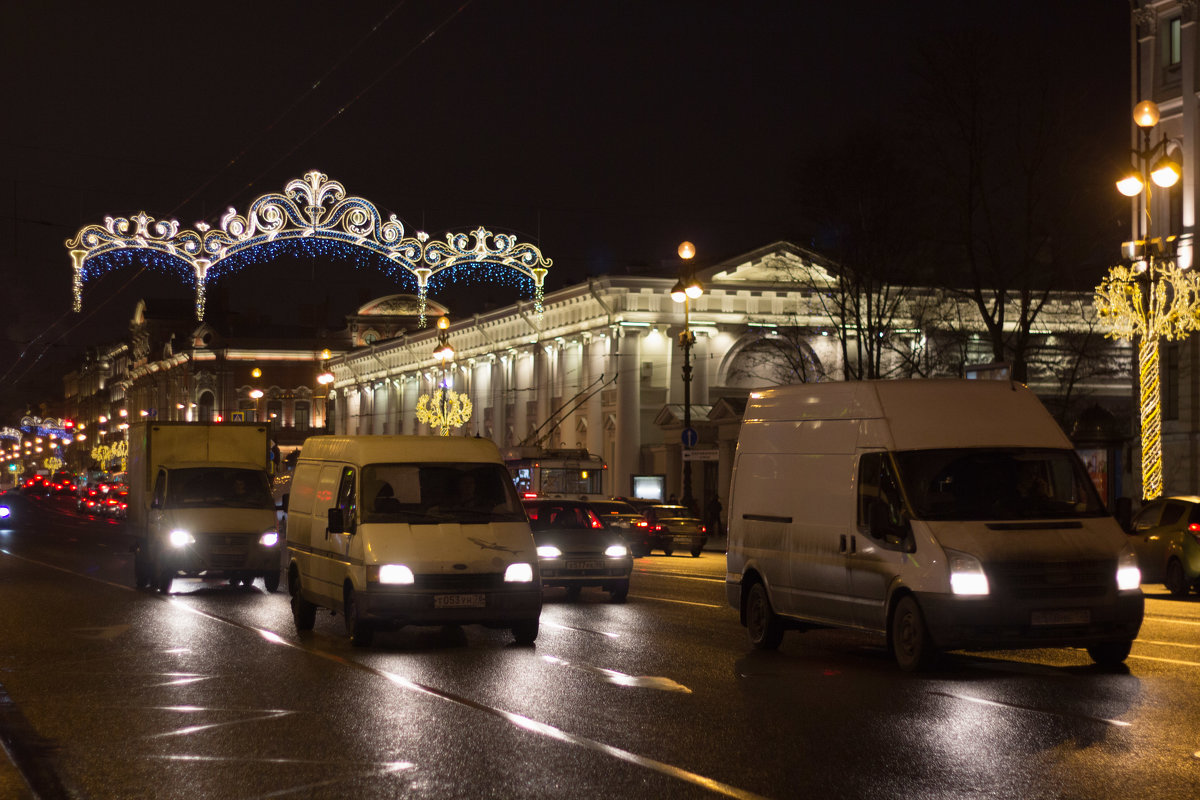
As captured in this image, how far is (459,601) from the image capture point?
1583 centimetres

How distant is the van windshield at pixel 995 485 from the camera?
13.7 meters

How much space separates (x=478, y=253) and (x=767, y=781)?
26.5 meters

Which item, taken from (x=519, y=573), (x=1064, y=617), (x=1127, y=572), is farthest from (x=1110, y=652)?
(x=519, y=573)

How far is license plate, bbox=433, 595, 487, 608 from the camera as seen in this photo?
15789 millimetres

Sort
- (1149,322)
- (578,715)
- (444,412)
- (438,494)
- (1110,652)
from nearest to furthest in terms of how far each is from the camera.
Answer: (578,715), (1110,652), (438,494), (1149,322), (444,412)

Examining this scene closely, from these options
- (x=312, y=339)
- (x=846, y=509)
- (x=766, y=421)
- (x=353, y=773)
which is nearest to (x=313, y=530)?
(x=766, y=421)

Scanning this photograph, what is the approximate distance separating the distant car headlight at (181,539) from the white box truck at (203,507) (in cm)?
2

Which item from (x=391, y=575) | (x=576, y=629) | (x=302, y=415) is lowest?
(x=576, y=629)

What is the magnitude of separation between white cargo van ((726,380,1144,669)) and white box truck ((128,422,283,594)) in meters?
11.5

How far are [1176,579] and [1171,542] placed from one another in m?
0.57

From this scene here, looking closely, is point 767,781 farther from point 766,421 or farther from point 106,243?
point 106,243

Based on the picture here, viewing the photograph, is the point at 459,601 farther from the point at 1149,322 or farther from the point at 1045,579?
the point at 1149,322

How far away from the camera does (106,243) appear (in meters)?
30.2

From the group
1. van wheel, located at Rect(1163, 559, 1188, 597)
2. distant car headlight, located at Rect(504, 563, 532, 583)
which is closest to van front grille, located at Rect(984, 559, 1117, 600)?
distant car headlight, located at Rect(504, 563, 532, 583)
